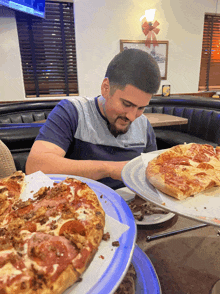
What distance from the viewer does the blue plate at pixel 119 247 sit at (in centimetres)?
44

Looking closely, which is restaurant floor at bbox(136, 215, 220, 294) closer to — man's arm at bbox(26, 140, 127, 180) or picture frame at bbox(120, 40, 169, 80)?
→ man's arm at bbox(26, 140, 127, 180)

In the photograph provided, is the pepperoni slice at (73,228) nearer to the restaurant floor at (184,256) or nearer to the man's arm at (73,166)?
the restaurant floor at (184,256)

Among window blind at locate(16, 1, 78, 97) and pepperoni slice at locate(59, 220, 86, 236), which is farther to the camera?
window blind at locate(16, 1, 78, 97)

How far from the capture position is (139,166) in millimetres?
1023

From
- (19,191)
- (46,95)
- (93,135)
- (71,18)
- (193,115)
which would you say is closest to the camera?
(19,191)

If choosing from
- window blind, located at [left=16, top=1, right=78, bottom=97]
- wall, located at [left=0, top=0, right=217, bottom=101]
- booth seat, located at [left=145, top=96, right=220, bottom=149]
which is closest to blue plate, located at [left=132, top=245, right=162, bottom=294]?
booth seat, located at [left=145, top=96, right=220, bottom=149]

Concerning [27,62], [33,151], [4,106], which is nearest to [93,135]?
[33,151]

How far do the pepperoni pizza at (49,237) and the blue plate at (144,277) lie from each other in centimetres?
20

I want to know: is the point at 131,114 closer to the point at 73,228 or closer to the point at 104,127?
the point at 104,127

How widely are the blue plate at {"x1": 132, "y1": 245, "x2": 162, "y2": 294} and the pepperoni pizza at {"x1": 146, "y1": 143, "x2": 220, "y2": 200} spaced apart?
26cm

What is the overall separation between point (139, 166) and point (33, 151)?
76 centimetres

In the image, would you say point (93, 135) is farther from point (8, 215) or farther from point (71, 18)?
point (71, 18)

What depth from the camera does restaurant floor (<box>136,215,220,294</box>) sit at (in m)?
0.69

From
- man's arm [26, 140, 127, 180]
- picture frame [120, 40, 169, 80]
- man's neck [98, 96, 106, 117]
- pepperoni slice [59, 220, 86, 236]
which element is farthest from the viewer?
picture frame [120, 40, 169, 80]
